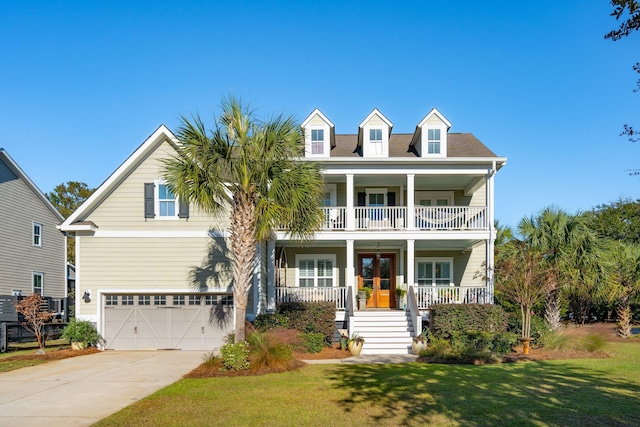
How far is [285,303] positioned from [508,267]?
786 centimetres

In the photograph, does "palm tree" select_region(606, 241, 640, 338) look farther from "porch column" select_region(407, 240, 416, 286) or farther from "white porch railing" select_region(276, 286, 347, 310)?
"white porch railing" select_region(276, 286, 347, 310)

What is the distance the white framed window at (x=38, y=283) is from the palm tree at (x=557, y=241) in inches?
940

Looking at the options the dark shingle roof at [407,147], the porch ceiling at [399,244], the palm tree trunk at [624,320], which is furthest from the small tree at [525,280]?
the palm tree trunk at [624,320]

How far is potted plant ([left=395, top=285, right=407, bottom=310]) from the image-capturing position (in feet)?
65.3

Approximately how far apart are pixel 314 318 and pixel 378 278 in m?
5.85

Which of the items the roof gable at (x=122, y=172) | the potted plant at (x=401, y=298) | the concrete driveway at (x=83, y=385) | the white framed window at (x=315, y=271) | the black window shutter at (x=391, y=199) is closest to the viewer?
the concrete driveway at (x=83, y=385)

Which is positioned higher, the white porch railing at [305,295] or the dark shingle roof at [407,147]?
the dark shingle roof at [407,147]

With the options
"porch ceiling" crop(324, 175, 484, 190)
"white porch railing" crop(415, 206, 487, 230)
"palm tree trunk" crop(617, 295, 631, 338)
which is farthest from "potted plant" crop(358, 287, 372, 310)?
"palm tree trunk" crop(617, 295, 631, 338)

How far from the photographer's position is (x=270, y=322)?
16.2m

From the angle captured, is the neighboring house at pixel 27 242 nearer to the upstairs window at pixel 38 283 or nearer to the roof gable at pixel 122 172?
the upstairs window at pixel 38 283

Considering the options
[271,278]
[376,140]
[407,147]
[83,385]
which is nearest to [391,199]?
[407,147]

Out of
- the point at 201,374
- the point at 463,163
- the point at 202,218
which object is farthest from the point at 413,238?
the point at 201,374

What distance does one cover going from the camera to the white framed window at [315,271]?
2095 cm

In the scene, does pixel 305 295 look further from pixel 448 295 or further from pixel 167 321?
pixel 448 295
